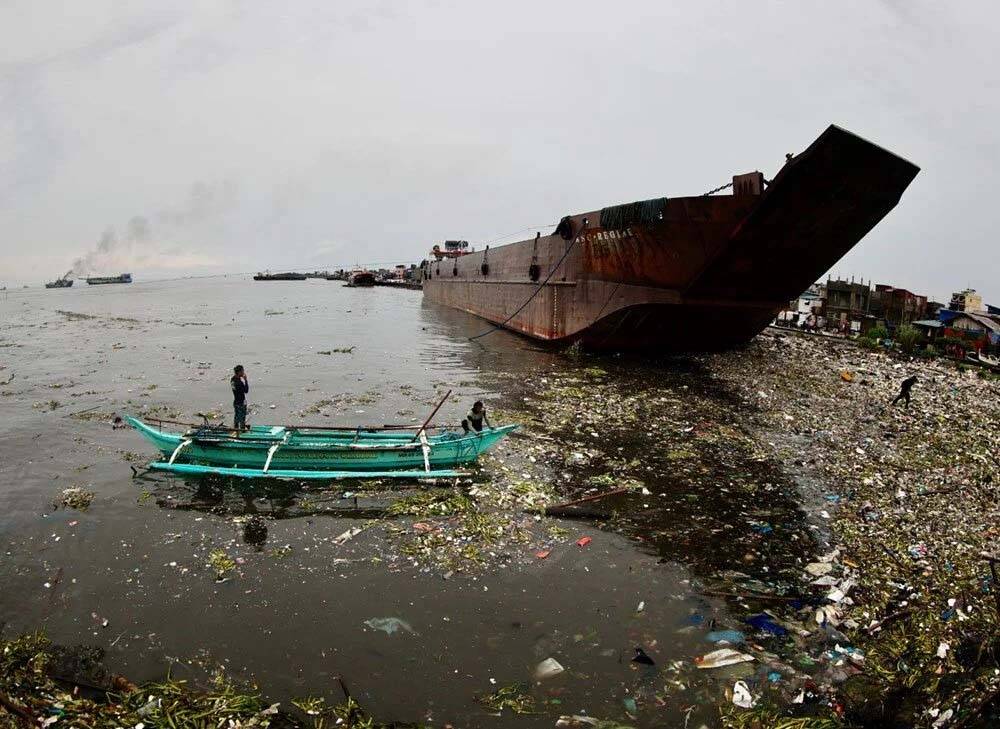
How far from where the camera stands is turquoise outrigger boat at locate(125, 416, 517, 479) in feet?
31.4

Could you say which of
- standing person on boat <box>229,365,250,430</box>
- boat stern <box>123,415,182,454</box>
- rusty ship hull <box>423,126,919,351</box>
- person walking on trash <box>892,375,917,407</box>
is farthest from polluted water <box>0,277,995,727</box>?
rusty ship hull <box>423,126,919,351</box>

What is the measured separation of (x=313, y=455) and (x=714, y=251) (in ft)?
38.2

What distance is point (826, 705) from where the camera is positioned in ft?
15.5

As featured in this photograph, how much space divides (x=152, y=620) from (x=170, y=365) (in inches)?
718

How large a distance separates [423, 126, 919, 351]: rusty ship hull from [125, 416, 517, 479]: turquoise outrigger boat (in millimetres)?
9053

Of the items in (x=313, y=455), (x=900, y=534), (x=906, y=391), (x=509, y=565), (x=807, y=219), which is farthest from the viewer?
(x=807, y=219)

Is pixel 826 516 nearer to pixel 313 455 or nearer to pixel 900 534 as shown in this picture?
pixel 900 534

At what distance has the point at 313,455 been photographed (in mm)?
9656

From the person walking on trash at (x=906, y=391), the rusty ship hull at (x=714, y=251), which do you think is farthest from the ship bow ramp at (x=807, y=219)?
the person walking on trash at (x=906, y=391)

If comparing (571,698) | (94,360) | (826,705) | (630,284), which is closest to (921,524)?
(826,705)

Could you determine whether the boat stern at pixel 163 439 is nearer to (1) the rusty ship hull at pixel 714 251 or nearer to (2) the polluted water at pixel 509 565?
(2) the polluted water at pixel 509 565

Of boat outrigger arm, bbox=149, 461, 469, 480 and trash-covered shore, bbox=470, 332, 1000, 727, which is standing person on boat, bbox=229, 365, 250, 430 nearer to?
boat outrigger arm, bbox=149, 461, 469, 480

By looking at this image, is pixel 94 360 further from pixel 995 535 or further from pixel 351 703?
pixel 995 535

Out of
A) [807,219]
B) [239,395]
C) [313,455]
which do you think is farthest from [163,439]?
[807,219]
